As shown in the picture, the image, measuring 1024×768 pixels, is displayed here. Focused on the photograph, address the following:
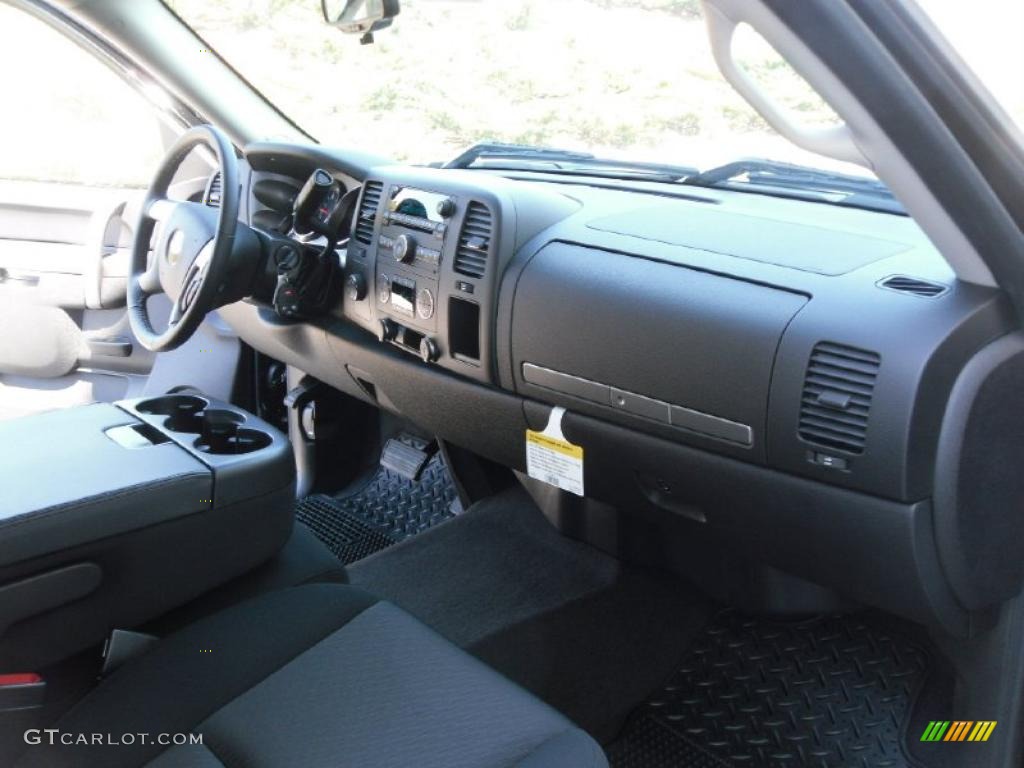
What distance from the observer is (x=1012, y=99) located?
1243mm

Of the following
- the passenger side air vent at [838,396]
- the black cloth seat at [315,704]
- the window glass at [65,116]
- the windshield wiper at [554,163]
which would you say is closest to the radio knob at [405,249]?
→ the windshield wiper at [554,163]

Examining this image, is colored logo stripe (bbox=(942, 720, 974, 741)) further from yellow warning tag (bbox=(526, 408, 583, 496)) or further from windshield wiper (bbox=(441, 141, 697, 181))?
windshield wiper (bbox=(441, 141, 697, 181))

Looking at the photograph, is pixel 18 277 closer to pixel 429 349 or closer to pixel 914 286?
pixel 429 349

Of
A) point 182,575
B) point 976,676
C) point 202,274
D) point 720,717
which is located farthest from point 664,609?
point 202,274

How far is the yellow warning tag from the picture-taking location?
6.21 feet

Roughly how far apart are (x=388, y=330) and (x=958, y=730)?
1.27 meters

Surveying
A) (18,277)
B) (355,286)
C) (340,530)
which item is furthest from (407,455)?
(18,277)

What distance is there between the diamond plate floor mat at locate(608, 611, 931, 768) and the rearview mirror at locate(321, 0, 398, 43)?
1322 mm

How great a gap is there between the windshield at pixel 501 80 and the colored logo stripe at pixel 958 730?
0.95 m

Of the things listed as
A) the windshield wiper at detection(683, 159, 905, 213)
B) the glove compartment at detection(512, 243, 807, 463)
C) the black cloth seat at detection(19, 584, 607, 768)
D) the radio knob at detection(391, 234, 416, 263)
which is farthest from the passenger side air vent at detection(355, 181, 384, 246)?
the black cloth seat at detection(19, 584, 607, 768)

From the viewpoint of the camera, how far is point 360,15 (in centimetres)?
187

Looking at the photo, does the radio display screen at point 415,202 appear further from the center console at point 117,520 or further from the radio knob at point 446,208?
the center console at point 117,520

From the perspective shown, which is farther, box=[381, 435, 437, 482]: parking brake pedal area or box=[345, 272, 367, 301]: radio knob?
box=[381, 435, 437, 482]: parking brake pedal area

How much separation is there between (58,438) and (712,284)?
3.76 ft
